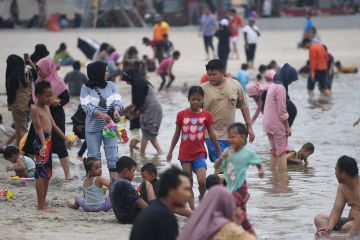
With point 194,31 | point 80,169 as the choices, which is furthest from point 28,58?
point 194,31

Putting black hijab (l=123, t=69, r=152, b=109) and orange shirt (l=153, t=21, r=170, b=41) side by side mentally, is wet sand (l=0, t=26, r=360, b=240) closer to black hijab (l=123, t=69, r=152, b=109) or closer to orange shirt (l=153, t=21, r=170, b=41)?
black hijab (l=123, t=69, r=152, b=109)

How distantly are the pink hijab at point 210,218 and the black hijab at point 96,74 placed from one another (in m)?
5.06

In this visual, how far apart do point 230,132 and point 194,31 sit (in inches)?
1496

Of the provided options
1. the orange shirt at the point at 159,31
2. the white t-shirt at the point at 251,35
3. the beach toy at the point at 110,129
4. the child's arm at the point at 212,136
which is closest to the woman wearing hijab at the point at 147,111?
the beach toy at the point at 110,129

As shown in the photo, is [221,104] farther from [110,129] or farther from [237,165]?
[237,165]

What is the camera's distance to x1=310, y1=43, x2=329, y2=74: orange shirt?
2562cm

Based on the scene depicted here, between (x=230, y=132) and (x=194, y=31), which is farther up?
(x=230, y=132)

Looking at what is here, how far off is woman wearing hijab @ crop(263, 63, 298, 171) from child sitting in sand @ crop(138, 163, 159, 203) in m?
3.41

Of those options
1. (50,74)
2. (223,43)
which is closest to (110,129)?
(50,74)

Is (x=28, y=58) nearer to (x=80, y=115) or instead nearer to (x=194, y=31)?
(x=80, y=115)

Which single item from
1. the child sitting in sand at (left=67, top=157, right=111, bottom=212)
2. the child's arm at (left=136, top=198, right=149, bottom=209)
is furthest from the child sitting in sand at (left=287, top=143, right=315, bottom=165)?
A: the child's arm at (left=136, top=198, right=149, bottom=209)

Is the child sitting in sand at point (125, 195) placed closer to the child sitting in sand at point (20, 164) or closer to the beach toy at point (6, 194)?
the beach toy at point (6, 194)

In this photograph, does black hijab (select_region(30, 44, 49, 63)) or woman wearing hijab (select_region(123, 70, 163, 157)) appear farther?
woman wearing hijab (select_region(123, 70, 163, 157))

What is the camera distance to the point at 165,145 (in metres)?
17.8
